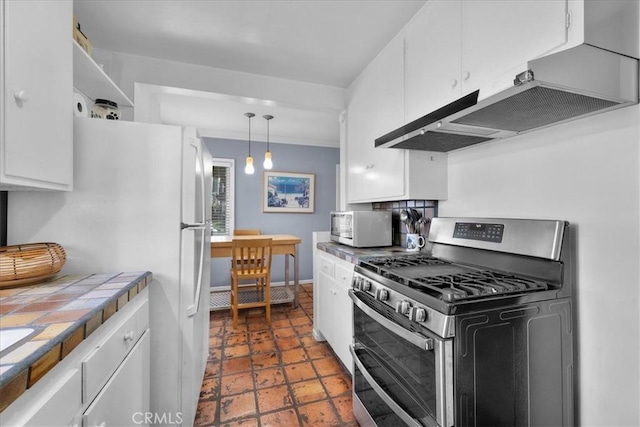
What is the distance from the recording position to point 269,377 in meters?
2.09

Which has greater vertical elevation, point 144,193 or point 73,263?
point 144,193

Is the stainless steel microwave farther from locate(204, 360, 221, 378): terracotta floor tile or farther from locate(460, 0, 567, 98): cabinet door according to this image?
locate(204, 360, 221, 378): terracotta floor tile

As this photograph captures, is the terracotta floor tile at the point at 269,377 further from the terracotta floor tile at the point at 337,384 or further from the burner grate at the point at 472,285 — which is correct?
the burner grate at the point at 472,285

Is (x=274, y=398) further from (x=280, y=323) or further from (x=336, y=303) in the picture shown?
(x=280, y=323)

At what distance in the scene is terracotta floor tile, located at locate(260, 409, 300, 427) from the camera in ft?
5.35

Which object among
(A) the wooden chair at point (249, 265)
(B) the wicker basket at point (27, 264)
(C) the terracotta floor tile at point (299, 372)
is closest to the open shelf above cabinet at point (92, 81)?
(B) the wicker basket at point (27, 264)

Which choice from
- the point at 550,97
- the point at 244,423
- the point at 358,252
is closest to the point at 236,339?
the point at 244,423

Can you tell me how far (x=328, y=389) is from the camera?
195 cm

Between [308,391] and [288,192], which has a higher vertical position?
[288,192]

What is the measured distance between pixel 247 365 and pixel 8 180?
1.91 metres

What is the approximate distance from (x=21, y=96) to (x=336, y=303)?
1964 mm

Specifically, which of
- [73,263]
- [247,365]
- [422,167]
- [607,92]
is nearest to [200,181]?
[73,263]

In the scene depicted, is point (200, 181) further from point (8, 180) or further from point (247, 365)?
point (247, 365)

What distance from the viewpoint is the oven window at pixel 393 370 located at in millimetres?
1046
